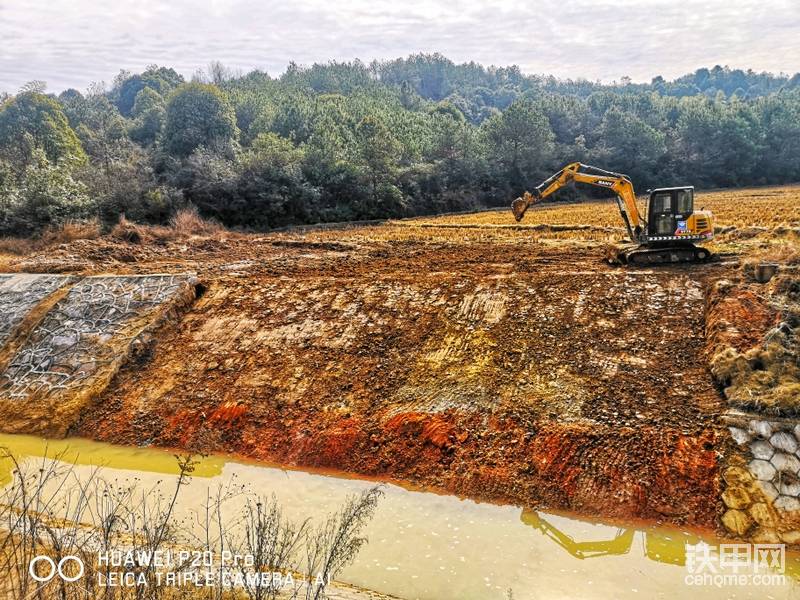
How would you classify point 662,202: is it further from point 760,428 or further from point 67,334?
point 67,334

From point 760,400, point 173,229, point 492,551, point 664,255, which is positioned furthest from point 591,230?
point 173,229

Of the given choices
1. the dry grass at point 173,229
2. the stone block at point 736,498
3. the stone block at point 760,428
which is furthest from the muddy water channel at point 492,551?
the dry grass at point 173,229

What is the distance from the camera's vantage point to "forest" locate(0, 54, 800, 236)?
96.7ft

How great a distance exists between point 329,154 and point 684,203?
24.5 m

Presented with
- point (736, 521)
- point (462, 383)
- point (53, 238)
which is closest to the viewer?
point (736, 521)

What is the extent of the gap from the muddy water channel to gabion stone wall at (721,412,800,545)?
0.42 metres

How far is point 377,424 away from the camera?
1073cm

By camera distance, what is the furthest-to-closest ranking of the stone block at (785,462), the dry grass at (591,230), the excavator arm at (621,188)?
the dry grass at (591,230), the excavator arm at (621,188), the stone block at (785,462)

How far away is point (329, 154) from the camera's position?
115ft

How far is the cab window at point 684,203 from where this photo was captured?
48.0 feet

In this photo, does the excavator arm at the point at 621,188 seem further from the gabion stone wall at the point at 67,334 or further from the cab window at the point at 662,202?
the gabion stone wall at the point at 67,334

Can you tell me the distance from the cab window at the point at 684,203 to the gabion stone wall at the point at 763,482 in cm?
726

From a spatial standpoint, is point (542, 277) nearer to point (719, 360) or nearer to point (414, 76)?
point (719, 360)

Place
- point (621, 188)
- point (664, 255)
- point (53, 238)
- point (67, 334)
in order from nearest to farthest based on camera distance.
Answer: point (67, 334), point (664, 255), point (621, 188), point (53, 238)
